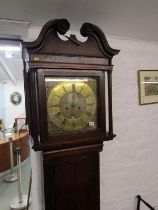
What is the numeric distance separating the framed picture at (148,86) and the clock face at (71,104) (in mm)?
757

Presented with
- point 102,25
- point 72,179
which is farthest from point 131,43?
point 72,179

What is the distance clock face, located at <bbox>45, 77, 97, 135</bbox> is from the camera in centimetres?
104

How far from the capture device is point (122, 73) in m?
1.66

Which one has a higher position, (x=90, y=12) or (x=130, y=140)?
(x=90, y=12)

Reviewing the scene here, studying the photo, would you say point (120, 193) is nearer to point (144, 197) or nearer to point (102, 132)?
point (144, 197)

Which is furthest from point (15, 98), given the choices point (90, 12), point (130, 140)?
point (90, 12)

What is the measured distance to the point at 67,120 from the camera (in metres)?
1.08

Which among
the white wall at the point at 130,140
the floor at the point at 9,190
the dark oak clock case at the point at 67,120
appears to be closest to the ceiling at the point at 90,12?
the dark oak clock case at the point at 67,120

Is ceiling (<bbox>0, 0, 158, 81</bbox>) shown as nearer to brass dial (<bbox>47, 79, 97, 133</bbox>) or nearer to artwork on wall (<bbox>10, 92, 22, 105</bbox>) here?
brass dial (<bbox>47, 79, 97, 133</bbox>)

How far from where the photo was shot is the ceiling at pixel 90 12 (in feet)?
3.37

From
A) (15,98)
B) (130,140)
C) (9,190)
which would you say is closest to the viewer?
(130,140)

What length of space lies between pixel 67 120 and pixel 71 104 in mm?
90

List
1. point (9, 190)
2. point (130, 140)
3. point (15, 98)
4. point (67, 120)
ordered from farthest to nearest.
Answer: point (15, 98) → point (9, 190) → point (130, 140) → point (67, 120)

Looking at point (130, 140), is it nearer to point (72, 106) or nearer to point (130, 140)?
point (130, 140)
